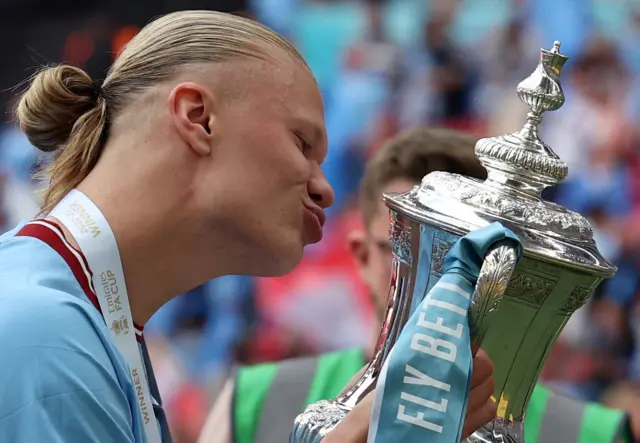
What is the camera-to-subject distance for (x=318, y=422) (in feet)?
4.86

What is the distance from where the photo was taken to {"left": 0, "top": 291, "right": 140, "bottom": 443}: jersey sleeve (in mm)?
1248

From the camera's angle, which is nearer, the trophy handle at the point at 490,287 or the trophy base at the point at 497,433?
the trophy handle at the point at 490,287

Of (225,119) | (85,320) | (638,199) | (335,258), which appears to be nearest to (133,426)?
(85,320)

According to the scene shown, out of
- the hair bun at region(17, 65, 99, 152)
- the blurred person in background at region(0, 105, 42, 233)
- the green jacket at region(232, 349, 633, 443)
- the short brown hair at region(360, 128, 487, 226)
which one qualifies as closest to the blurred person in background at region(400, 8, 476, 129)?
the blurred person in background at region(0, 105, 42, 233)

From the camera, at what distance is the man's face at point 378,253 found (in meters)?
2.43

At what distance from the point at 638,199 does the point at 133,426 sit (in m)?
3.74

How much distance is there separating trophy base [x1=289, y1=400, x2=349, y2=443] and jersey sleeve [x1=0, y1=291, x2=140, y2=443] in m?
0.25

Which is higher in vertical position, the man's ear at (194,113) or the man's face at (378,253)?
the man's ear at (194,113)

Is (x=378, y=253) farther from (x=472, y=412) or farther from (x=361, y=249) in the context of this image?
(x=472, y=412)

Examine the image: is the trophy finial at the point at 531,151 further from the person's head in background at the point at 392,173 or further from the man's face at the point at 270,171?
the person's head in background at the point at 392,173

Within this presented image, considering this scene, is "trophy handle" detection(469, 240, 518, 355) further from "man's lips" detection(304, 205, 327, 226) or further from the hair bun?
the hair bun

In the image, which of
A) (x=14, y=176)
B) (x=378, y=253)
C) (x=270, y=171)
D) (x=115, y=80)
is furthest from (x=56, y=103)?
(x=14, y=176)

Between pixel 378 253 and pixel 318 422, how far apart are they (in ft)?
3.32

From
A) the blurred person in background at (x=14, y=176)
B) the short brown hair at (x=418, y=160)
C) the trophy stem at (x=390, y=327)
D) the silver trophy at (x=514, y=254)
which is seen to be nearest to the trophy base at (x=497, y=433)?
the silver trophy at (x=514, y=254)
